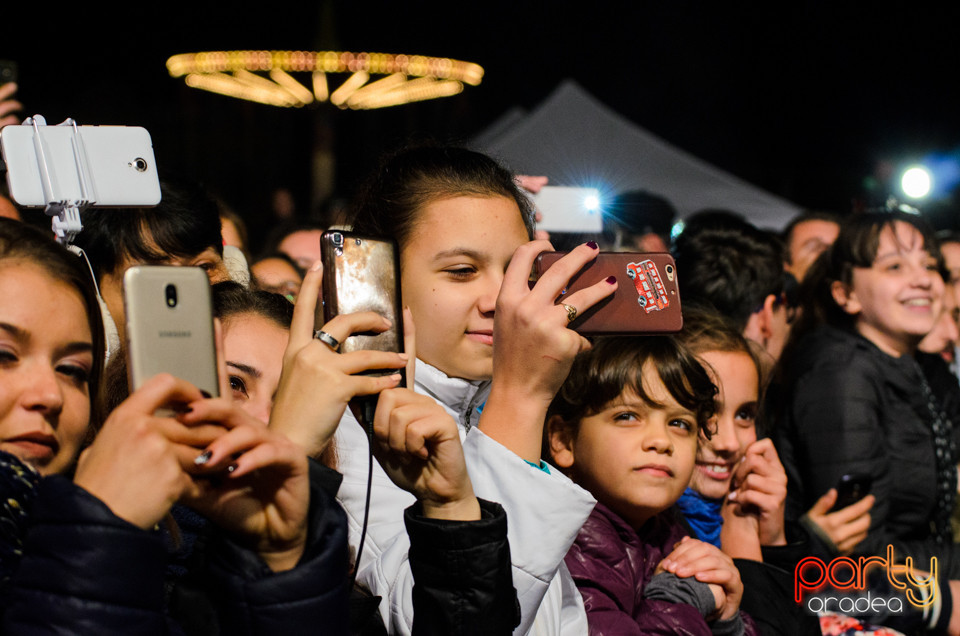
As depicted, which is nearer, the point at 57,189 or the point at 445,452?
the point at 445,452

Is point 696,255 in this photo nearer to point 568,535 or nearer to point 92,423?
point 568,535

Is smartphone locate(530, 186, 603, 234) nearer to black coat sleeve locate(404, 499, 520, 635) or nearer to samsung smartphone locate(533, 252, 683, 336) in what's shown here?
samsung smartphone locate(533, 252, 683, 336)

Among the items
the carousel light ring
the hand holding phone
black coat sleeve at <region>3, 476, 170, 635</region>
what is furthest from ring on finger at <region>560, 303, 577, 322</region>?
the carousel light ring

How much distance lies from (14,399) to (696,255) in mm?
2609

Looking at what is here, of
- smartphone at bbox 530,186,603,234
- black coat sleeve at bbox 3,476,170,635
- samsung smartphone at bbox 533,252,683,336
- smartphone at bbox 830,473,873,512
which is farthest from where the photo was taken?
smartphone at bbox 530,186,603,234

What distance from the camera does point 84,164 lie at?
148 centimetres

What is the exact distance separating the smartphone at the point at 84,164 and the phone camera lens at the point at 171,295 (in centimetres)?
50

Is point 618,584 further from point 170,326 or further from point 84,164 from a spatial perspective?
point 84,164

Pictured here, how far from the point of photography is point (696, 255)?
3.37 meters

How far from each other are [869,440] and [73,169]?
2.50m

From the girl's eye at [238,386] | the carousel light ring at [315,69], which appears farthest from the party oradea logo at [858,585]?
the carousel light ring at [315,69]

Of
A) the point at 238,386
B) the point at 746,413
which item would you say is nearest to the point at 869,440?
the point at 746,413

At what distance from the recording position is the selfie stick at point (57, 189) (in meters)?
1.44

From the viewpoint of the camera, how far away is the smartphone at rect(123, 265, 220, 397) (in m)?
1.04
